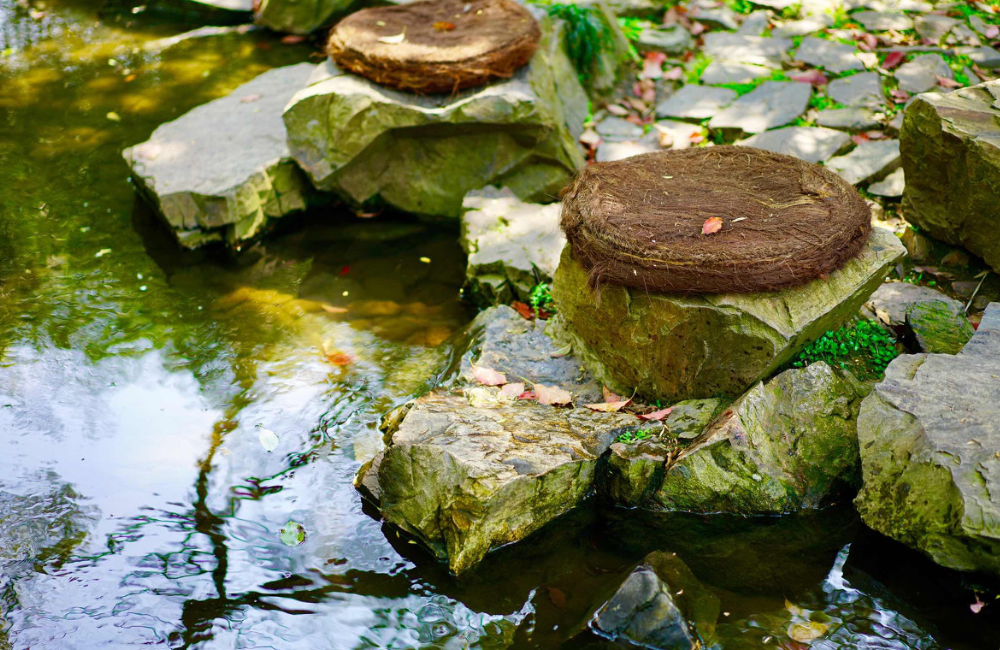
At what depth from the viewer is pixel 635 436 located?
3590mm

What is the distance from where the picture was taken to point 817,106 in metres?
5.85

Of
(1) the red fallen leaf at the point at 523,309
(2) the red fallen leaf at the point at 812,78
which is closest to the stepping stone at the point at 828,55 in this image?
(2) the red fallen leaf at the point at 812,78

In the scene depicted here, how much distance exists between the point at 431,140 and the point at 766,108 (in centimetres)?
237

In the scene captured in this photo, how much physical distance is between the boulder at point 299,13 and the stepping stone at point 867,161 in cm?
481

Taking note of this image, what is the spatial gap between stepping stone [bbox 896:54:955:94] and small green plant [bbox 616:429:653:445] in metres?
3.74

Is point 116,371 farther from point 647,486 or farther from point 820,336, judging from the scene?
point 820,336

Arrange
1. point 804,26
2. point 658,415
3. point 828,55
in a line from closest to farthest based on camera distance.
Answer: point 658,415, point 828,55, point 804,26

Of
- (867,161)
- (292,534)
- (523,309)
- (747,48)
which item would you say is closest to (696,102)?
(747,48)

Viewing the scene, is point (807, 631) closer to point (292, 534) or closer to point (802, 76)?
point (292, 534)

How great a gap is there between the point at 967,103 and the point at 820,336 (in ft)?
5.17

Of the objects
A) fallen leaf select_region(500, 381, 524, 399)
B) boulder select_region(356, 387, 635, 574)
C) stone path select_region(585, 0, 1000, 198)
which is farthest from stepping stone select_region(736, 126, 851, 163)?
boulder select_region(356, 387, 635, 574)

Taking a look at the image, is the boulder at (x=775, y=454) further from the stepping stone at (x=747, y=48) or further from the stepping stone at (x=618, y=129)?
the stepping stone at (x=747, y=48)

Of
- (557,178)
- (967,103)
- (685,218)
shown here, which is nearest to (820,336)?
(685,218)

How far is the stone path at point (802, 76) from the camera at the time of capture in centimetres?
546
